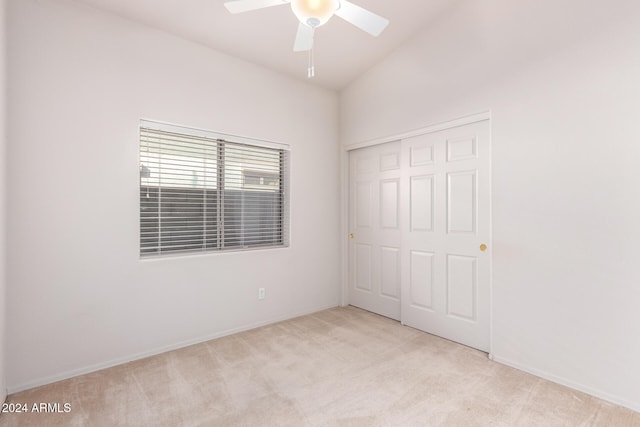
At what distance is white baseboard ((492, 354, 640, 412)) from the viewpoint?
77.6 inches

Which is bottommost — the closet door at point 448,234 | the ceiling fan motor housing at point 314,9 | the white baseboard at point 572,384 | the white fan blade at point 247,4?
A: the white baseboard at point 572,384

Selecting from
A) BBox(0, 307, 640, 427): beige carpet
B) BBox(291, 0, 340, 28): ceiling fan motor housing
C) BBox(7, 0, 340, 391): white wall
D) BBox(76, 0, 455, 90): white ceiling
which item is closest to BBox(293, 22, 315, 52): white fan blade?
BBox(291, 0, 340, 28): ceiling fan motor housing

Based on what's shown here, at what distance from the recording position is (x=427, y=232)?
317cm

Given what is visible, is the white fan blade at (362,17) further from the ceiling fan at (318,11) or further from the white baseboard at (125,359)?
the white baseboard at (125,359)

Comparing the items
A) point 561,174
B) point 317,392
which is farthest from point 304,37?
point 317,392

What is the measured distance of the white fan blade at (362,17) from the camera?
1.73 metres

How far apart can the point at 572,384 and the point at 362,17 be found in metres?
2.75

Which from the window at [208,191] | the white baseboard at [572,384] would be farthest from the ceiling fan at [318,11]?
the white baseboard at [572,384]

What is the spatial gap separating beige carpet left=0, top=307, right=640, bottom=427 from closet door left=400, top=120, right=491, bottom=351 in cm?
30

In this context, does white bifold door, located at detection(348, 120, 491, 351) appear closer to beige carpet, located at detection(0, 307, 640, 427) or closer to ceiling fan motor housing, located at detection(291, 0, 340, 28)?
beige carpet, located at detection(0, 307, 640, 427)

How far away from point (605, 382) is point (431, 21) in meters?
3.17

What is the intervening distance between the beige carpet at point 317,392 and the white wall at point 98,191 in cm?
28

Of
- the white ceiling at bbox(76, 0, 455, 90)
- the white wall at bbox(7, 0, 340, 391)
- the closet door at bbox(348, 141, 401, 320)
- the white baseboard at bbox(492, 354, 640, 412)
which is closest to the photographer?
the white baseboard at bbox(492, 354, 640, 412)

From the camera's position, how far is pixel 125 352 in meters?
2.53
